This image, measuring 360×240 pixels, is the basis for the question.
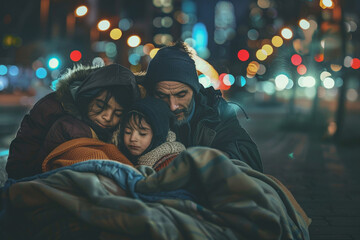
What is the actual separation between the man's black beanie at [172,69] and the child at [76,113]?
28cm

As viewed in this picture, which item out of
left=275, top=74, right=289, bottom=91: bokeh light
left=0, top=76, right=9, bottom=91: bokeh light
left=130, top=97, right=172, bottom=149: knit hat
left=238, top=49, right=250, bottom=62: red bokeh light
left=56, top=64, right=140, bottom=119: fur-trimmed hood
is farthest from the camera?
left=0, top=76, right=9, bottom=91: bokeh light

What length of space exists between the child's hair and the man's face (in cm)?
17

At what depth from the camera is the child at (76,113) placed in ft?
11.5

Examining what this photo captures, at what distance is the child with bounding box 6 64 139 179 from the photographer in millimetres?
3498

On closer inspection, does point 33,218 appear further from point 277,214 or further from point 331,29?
point 331,29

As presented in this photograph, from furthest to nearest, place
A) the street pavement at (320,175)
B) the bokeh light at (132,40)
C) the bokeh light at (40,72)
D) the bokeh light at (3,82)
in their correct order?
1. the bokeh light at (40,72)
2. the bokeh light at (3,82)
3. the bokeh light at (132,40)
4. the street pavement at (320,175)

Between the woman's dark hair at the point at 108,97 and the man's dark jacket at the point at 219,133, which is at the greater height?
the woman's dark hair at the point at 108,97

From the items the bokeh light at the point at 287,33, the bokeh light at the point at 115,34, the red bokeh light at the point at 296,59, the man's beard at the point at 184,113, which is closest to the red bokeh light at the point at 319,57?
the red bokeh light at the point at 296,59

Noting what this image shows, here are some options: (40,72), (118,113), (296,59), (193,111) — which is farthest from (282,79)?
(40,72)

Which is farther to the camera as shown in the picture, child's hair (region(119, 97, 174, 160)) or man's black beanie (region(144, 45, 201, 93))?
man's black beanie (region(144, 45, 201, 93))

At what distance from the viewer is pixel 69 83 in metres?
3.81

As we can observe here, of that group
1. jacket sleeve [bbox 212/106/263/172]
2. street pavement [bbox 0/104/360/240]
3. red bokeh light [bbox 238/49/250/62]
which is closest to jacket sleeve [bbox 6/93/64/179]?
street pavement [bbox 0/104/360/240]

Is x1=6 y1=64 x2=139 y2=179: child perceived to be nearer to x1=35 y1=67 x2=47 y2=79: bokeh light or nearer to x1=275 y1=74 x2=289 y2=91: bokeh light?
x1=275 y1=74 x2=289 y2=91: bokeh light

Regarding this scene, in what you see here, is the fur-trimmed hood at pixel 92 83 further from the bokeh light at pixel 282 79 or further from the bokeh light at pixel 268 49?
the bokeh light at pixel 268 49
